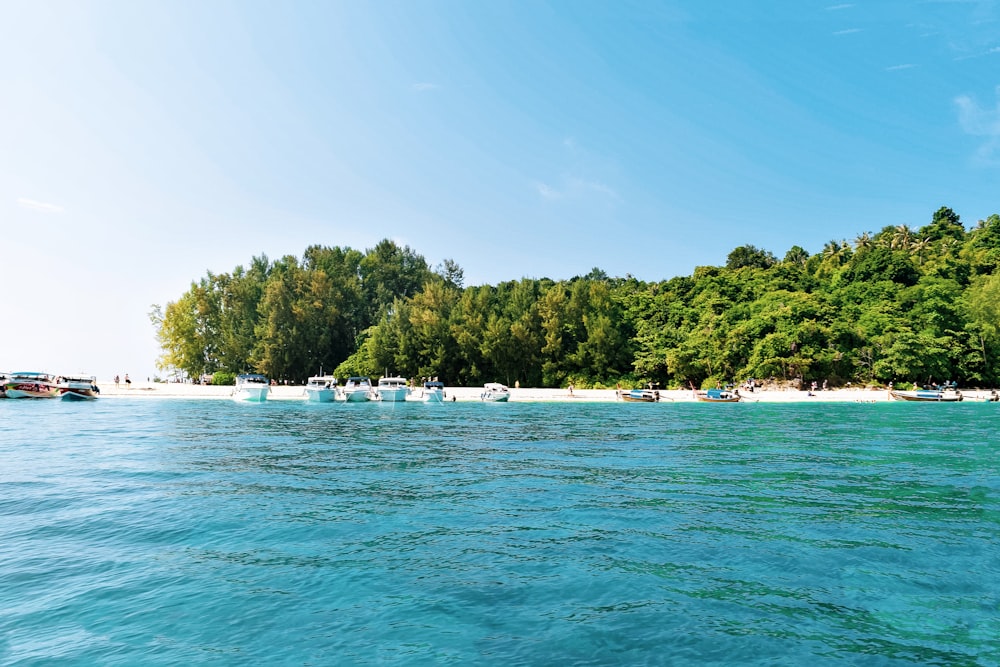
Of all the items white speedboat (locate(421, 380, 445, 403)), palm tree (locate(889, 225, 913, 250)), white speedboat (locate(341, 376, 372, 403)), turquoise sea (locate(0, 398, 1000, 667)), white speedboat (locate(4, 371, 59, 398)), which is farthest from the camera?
palm tree (locate(889, 225, 913, 250))

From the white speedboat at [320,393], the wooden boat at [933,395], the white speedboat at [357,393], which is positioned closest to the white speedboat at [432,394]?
the white speedboat at [357,393]

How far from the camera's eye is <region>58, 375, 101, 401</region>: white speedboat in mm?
70125

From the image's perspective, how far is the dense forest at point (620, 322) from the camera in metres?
71.2

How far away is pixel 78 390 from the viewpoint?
7044cm

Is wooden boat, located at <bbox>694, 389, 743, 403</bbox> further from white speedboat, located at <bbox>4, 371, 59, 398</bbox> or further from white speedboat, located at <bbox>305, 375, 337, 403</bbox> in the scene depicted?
white speedboat, located at <bbox>4, 371, 59, 398</bbox>

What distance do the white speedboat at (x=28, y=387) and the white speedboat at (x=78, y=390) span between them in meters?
0.97

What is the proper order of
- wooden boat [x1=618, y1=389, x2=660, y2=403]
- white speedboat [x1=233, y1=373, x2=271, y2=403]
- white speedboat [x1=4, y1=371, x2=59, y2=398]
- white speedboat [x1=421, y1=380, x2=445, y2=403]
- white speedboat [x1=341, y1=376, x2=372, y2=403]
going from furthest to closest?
white speedboat [x1=341, y1=376, x2=372, y2=403] → white speedboat [x1=421, y1=380, x2=445, y2=403] → white speedboat [x1=233, y1=373, x2=271, y2=403] → white speedboat [x1=4, y1=371, x2=59, y2=398] → wooden boat [x1=618, y1=389, x2=660, y2=403]

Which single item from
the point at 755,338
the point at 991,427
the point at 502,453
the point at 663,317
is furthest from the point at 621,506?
the point at 663,317

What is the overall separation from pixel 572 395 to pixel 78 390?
5956cm

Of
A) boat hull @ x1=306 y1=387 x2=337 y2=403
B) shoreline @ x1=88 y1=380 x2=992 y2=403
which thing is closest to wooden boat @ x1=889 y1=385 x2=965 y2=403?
shoreline @ x1=88 y1=380 x2=992 y2=403

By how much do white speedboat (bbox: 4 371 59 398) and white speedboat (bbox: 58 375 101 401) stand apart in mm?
969

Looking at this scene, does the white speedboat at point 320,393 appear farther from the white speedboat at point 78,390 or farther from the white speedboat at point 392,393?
the white speedboat at point 78,390

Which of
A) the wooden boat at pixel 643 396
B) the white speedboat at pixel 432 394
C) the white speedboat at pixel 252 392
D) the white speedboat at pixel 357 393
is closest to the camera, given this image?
the wooden boat at pixel 643 396

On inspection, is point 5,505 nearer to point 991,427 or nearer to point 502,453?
point 502,453
